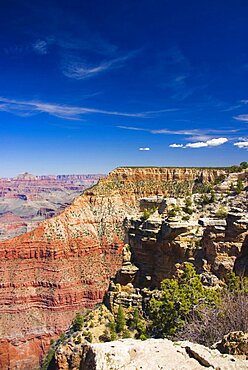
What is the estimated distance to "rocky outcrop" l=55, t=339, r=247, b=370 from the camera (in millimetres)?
12732

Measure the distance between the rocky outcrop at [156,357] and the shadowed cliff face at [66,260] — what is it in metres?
66.2

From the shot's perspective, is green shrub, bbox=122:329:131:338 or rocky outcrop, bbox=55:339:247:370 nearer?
rocky outcrop, bbox=55:339:247:370

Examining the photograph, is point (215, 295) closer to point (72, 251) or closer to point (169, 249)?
point (169, 249)

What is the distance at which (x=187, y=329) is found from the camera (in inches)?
848

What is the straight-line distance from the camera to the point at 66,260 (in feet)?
300

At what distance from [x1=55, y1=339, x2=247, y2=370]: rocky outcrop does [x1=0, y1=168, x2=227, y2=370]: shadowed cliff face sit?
66.2m

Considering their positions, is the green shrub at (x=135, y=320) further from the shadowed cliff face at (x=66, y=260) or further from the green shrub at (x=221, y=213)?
the shadowed cliff face at (x=66, y=260)

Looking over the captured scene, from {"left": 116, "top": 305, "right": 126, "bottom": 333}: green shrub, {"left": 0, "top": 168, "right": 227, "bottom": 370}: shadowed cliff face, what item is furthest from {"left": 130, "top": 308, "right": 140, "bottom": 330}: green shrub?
{"left": 0, "top": 168, "right": 227, "bottom": 370}: shadowed cliff face

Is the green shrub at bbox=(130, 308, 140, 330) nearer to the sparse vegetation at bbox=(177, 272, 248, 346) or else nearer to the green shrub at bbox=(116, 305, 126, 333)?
the green shrub at bbox=(116, 305, 126, 333)

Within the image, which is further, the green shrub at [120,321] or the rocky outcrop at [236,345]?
A: the green shrub at [120,321]

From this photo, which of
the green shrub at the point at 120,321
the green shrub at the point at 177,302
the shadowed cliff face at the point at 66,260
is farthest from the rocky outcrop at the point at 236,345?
the shadowed cliff face at the point at 66,260

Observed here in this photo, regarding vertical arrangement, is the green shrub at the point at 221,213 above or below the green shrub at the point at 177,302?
above

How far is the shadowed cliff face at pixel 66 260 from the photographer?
7669 centimetres

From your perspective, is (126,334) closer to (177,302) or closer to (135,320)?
(135,320)
